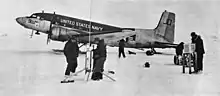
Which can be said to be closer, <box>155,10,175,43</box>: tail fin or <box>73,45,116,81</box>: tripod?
<box>73,45,116,81</box>: tripod

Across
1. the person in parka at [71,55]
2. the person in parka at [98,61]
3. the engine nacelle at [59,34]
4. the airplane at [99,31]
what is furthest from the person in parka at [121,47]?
the engine nacelle at [59,34]

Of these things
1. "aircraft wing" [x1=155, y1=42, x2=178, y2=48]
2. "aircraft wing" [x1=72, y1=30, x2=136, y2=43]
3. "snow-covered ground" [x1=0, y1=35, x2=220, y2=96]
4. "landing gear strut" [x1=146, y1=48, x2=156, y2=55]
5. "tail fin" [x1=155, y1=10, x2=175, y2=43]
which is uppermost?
"tail fin" [x1=155, y1=10, x2=175, y2=43]

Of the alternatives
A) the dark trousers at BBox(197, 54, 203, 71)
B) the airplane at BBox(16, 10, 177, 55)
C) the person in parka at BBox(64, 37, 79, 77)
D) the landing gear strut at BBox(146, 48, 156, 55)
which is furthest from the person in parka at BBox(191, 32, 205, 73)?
the person in parka at BBox(64, 37, 79, 77)

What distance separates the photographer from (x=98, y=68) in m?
2.83

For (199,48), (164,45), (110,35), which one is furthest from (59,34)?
(199,48)

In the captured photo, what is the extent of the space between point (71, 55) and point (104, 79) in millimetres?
372

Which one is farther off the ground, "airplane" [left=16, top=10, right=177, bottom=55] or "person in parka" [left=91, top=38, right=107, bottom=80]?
"airplane" [left=16, top=10, right=177, bottom=55]

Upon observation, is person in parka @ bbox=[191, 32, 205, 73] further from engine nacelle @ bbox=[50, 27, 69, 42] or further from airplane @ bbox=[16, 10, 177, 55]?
engine nacelle @ bbox=[50, 27, 69, 42]

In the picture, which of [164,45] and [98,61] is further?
[164,45]

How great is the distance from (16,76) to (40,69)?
0.72ft

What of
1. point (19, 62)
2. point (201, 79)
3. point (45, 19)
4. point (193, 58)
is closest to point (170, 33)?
point (193, 58)

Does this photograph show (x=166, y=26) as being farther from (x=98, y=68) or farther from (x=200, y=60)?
(x=98, y=68)

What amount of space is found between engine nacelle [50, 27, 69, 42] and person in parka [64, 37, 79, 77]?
6 cm

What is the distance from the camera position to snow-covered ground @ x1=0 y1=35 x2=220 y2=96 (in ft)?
9.05
